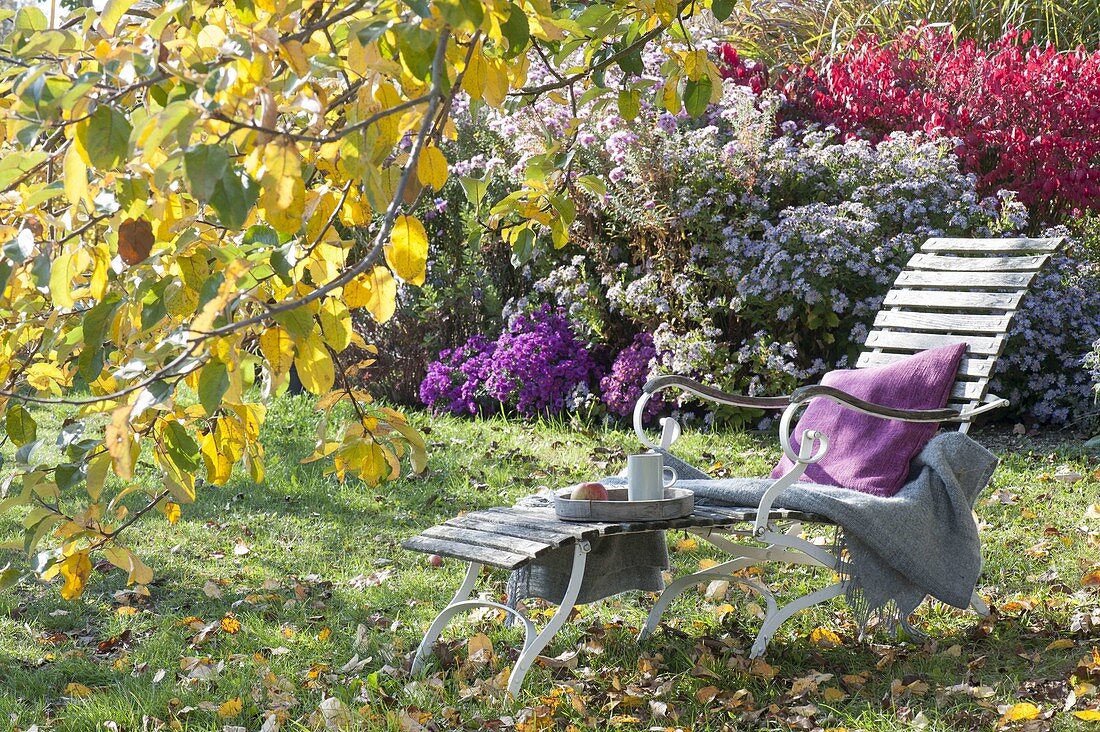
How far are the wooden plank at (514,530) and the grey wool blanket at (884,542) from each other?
0.89 ft

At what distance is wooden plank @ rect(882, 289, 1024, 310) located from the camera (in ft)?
12.5

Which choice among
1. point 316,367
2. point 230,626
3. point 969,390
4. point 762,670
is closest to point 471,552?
point 762,670

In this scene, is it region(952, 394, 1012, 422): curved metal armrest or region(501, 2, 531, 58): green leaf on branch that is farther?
region(952, 394, 1012, 422): curved metal armrest

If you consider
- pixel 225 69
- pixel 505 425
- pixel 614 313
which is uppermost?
pixel 225 69

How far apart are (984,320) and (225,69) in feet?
10.4

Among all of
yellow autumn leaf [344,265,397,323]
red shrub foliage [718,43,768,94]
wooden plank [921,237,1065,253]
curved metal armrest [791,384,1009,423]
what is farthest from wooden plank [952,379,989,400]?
red shrub foliage [718,43,768,94]

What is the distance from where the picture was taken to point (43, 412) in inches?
314

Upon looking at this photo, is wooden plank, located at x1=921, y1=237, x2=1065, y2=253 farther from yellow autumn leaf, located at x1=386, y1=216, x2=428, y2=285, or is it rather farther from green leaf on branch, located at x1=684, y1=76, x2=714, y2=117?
yellow autumn leaf, located at x1=386, y1=216, x2=428, y2=285

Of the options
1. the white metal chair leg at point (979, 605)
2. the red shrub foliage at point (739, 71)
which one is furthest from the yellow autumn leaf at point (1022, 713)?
the red shrub foliage at point (739, 71)

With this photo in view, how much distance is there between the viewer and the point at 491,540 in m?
3.05

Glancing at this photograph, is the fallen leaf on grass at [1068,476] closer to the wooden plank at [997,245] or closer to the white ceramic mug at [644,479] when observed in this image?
the wooden plank at [997,245]

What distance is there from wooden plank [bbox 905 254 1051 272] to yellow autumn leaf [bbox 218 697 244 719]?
8.73 ft

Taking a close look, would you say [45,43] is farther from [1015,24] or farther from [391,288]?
[1015,24]

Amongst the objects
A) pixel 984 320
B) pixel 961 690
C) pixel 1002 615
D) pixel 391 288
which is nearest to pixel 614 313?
pixel 984 320
